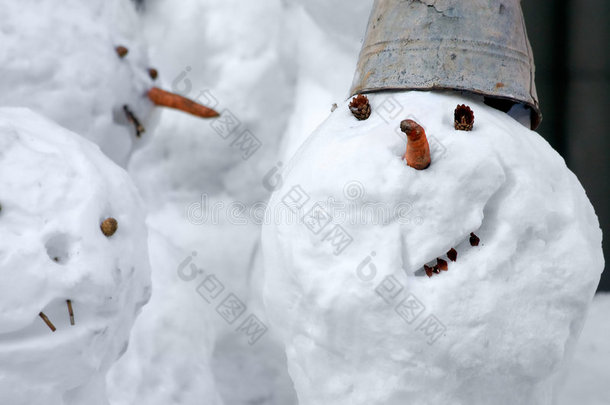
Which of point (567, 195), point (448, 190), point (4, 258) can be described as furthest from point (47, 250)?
point (567, 195)

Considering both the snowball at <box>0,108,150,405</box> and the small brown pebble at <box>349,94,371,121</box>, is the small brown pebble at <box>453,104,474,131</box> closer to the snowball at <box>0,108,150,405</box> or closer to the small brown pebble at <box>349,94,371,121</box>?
the small brown pebble at <box>349,94,371,121</box>

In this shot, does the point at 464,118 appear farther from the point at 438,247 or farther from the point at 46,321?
the point at 46,321

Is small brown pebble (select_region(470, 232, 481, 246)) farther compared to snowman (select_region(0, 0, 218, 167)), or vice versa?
snowman (select_region(0, 0, 218, 167))

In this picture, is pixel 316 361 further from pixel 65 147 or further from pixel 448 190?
pixel 65 147

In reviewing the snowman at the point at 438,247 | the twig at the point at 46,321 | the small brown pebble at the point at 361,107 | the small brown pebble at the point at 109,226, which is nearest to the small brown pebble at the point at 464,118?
the snowman at the point at 438,247

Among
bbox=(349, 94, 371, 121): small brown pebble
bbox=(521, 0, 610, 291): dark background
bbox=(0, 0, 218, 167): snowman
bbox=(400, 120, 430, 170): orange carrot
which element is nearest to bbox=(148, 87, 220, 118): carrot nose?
bbox=(0, 0, 218, 167): snowman

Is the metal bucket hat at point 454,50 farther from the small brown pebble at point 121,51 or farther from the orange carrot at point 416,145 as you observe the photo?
the small brown pebble at point 121,51
